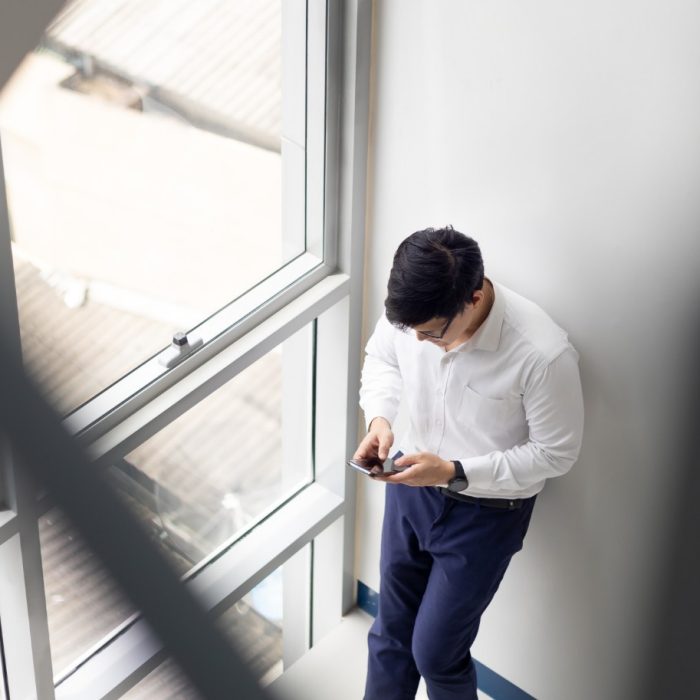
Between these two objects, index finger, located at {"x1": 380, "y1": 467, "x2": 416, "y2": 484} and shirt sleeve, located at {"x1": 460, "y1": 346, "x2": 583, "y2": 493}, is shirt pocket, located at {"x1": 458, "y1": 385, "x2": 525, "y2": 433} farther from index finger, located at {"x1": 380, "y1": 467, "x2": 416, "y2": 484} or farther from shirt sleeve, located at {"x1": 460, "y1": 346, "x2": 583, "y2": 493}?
index finger, located at {"x1": 380, "y1": 467, "x2": 416, "y2": 484}

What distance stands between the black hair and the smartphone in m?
0.32

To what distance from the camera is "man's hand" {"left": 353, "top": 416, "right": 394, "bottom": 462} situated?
2000 millimetres

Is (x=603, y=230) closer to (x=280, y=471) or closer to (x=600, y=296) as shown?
(x=600, y=296)

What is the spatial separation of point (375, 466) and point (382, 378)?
0.25 metres

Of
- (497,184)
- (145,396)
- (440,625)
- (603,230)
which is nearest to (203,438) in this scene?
(145,396)

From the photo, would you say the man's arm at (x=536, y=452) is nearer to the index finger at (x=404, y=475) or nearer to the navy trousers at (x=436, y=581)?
the index finger at (x=404, y=475)

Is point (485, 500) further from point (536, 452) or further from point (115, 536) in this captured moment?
point (115, 536)

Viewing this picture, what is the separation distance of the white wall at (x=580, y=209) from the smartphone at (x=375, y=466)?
1.45 feet

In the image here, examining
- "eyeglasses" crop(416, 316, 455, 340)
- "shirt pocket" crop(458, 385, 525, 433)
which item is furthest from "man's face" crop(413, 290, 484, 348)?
"shirt pocket" crop(458, 385, 525, 433)

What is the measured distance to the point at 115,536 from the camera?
0.93ft

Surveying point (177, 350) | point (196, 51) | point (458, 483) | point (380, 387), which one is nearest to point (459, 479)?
point (458, 483)

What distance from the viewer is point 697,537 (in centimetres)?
194

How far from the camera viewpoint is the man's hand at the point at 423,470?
73.6 inches

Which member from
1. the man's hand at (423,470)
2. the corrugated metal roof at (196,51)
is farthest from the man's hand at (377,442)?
the corrugated metal roof at (196,51)
